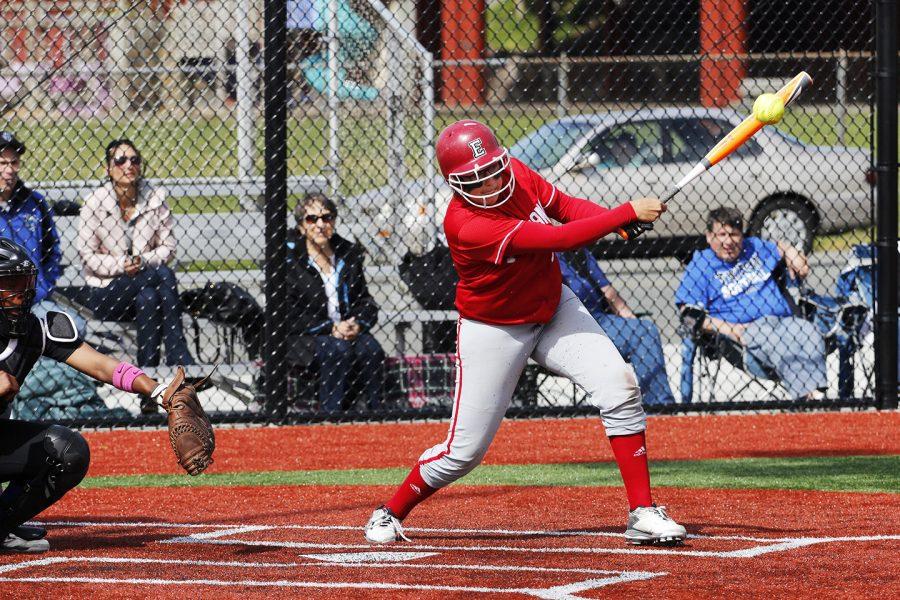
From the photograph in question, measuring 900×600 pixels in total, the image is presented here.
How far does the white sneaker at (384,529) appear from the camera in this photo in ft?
17.7

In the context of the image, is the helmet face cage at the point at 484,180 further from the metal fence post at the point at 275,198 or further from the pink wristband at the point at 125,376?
the metal fence post at the point at 275,198

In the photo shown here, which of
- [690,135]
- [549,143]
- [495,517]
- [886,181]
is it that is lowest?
[495,517]

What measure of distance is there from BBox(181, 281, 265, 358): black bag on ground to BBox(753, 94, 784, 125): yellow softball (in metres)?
4.36

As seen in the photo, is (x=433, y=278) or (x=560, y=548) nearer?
(x=560, y=548)

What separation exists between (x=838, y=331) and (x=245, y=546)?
17.9ft

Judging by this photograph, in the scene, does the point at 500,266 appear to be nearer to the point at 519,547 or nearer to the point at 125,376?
the point at 519,547

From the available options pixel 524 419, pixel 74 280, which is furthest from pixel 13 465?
pixel 74 280

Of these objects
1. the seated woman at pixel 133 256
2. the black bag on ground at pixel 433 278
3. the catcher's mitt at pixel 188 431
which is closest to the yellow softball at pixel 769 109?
the catcher's mitt at pixel 188 431

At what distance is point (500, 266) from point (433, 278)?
4.37m

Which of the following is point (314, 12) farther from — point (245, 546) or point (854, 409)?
point (245, 546)

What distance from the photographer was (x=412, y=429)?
9.11 meters

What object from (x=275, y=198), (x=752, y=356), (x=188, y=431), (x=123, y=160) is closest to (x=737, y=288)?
(x=752, y=356)

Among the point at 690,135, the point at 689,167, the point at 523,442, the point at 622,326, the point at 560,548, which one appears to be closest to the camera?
the point at 560,548

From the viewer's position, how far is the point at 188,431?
5016mm
